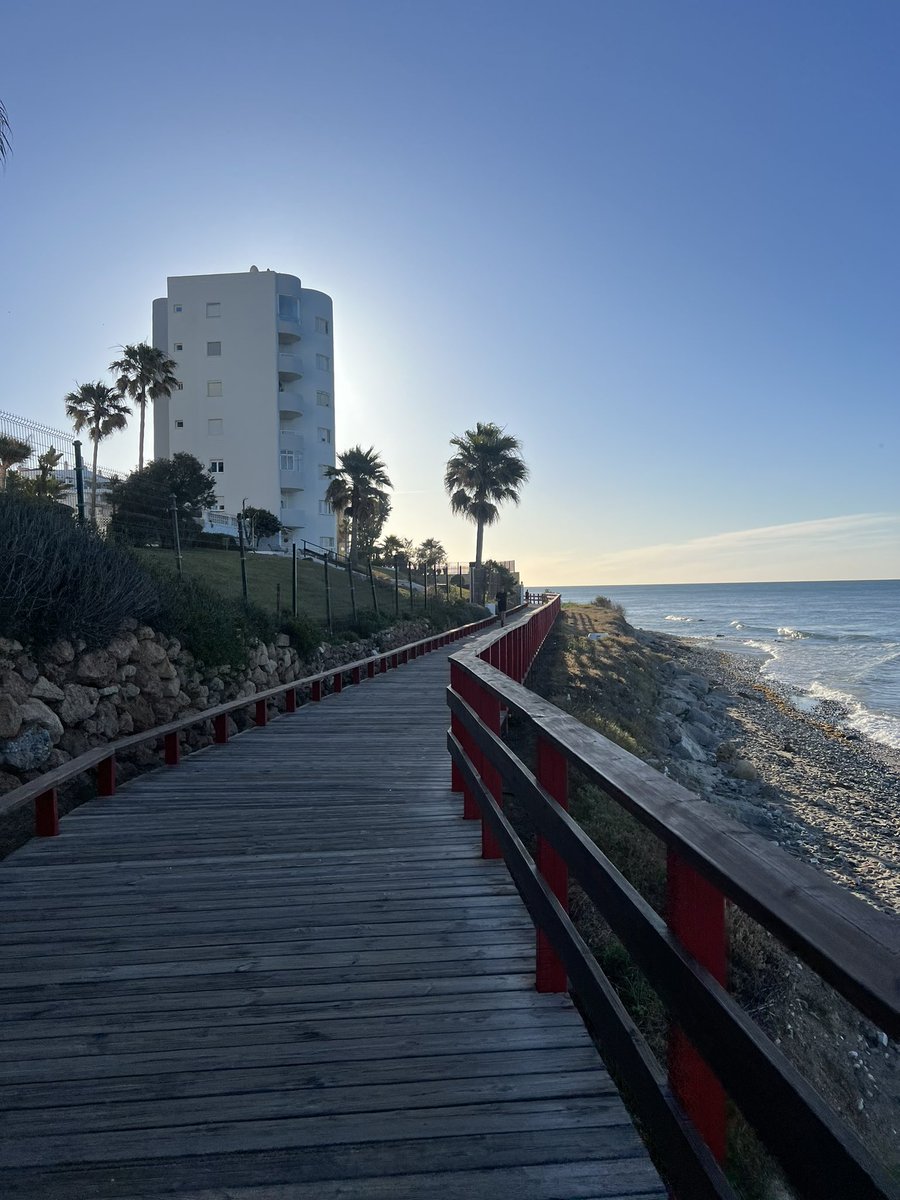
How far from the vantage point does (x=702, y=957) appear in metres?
1.85

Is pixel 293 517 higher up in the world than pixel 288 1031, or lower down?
higher up

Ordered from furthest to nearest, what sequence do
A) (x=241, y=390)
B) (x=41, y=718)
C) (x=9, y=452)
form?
(x=241, y=390), (x=9, y=452), (x=41, y=718)

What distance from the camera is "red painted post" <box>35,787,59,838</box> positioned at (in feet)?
18.6

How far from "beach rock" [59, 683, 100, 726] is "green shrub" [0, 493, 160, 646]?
1.68 ft

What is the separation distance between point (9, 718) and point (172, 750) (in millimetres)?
1580

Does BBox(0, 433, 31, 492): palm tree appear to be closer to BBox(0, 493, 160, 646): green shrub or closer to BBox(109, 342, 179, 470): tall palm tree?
BBox(0, 493, 160, 646): green shrub

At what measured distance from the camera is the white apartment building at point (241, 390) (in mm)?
46062

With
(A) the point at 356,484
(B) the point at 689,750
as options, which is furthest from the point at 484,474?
(B) the point at 689,750

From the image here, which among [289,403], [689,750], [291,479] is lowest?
[689,750]

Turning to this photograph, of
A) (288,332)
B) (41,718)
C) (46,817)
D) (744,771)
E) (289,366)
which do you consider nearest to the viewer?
(46,817)

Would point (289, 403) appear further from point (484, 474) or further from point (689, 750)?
point (689, 750)

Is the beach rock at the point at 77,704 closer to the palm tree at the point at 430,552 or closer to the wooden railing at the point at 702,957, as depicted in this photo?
the wooden railing at the point at 702,957

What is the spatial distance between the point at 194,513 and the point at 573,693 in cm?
1823

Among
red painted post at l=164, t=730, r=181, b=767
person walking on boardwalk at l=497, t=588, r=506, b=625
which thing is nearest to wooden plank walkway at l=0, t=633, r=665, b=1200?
red painted post at l=164, t=730, r=181, b=767
